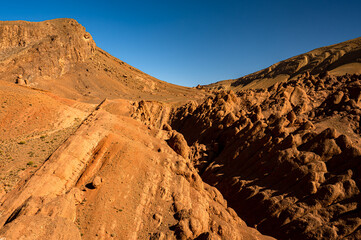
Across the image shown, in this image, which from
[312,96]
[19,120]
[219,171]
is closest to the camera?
[19,120]

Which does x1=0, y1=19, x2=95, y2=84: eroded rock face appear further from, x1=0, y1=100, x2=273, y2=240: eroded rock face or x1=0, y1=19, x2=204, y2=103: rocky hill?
x1=0, y1=100, x2=273, y2=240: eroded rock face

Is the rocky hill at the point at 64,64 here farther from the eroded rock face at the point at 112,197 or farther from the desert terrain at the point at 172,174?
the eroded rock face at the point at 112,197

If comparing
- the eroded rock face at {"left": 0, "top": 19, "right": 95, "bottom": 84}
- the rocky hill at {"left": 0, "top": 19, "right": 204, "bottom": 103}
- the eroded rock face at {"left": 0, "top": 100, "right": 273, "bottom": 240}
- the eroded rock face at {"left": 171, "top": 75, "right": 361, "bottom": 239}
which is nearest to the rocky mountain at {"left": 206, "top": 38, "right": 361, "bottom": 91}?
the rocky hill at {"left": 0, "top": 19, "right": 204, "bottom": 103}

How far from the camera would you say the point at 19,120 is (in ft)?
87.7

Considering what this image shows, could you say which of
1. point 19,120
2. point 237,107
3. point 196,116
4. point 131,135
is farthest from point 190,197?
point 237,107

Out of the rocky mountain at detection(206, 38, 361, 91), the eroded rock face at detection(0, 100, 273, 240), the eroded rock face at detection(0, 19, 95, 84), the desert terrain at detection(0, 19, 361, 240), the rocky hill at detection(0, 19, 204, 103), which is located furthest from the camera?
the rocky mountain at detection(206, 38, 361, 91)

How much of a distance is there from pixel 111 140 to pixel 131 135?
11.3ft

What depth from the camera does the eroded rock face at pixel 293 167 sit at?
78.0 feet

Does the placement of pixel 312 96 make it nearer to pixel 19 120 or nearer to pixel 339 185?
pixel 339 185

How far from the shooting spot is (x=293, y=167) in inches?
1145

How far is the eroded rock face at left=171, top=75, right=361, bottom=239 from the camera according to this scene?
23781mm

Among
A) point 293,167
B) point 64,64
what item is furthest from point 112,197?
point 64,64

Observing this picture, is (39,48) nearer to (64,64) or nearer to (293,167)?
(64,64)

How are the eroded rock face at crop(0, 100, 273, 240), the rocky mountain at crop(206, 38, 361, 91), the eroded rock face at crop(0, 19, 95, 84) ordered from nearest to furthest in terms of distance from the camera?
the eroded rock face at crop(0, 100, 273, 240), the eroded rock face at crop(0, 19, 95, 84), the rocky mountain at crop(206, 38, 361, 91)
